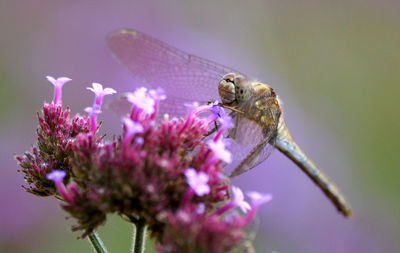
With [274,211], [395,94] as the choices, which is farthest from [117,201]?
[395,94]

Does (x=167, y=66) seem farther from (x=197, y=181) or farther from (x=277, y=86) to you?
(x=277, y=86)

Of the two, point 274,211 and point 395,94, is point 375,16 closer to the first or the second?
point 395,94

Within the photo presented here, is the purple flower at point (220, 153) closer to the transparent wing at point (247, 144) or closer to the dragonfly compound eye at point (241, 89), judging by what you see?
the transparent wing at point (247, 144)

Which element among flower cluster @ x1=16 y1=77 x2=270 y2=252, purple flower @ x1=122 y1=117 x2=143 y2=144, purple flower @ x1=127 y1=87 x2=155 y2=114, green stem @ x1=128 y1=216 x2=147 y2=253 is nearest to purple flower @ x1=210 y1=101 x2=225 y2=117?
flower cluster @ x1=16 y1=77 x2=270 y2=252

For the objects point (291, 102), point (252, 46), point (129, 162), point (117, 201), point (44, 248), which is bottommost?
point (44, 248)

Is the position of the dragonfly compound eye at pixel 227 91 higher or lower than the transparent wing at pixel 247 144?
higher

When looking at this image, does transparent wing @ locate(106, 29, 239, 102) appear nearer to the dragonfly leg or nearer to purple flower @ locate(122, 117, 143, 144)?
the dragonfly leg

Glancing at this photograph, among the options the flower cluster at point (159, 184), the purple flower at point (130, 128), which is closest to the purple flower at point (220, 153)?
the flower cluster at point (159, 184)
